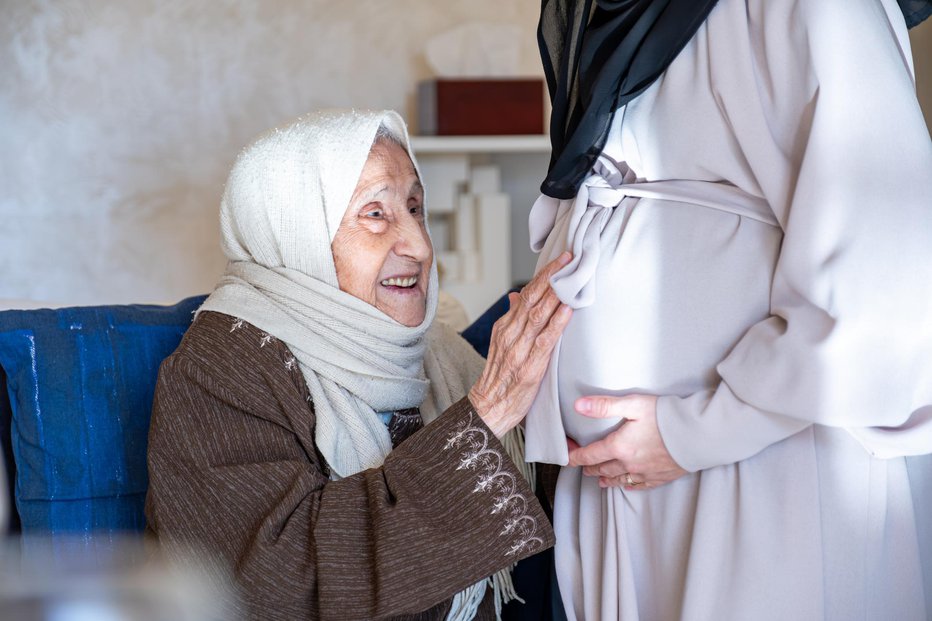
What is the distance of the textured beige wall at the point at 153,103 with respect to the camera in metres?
3.92

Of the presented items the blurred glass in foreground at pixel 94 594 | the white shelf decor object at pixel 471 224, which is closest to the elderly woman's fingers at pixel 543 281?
the blurred glass in foreground at pixel 94 594

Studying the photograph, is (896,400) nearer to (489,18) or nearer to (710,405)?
(710,405)

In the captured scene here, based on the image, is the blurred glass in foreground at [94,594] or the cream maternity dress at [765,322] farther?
the cream maternity dress at [765,322]

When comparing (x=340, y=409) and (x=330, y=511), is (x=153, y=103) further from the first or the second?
(x=330, y=511)

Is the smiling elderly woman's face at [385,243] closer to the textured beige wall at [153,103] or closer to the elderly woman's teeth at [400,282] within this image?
the elderly woman's teeth at [400,282]

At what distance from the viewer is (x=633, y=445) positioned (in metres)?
1.34

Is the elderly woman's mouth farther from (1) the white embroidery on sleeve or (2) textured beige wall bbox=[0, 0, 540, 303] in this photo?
(2) textured beige wall bbox=[0, 0, 540, 303]

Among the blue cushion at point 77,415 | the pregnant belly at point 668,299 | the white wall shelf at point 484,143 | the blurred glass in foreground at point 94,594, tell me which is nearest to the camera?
the blurred glass in foreground at point 94,594

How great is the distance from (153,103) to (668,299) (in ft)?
10.5

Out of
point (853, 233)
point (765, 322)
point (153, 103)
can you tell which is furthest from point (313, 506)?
point (153, 103)

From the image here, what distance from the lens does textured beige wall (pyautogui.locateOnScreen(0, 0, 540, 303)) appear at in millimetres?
3916

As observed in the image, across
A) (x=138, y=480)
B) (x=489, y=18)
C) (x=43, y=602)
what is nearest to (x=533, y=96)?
(x=489, y=18)

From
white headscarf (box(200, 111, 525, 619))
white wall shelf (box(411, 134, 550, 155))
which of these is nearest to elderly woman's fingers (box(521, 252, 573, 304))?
white headscarf (box(200, 111, 525, 619))

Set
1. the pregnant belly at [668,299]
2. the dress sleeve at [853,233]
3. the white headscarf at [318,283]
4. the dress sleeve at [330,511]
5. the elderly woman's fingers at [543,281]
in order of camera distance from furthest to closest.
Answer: the white headscarf at [318,283] < the dress sleeve at [330,511] < the elderly woman's fingers at [543,281] < the pregnant belly at [668,299] < the dress sleeve at [853,233]
